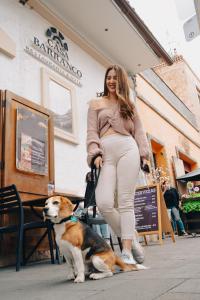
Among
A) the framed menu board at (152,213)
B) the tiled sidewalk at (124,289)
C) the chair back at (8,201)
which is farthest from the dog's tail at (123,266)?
the framed menu board at (152,213)

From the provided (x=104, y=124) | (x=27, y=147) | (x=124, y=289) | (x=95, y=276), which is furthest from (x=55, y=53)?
(x=124, y=289)

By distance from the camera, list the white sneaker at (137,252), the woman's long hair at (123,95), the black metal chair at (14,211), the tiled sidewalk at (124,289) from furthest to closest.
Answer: the black metal chair at (14,211), the woman's long hair at (123,95), the white sneaker at (137,252), the tiled sidewalk at (124,289)

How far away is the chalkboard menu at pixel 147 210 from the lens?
6285 millimetres

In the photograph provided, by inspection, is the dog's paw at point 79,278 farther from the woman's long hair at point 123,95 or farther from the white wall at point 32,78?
the white wall at point 32,78

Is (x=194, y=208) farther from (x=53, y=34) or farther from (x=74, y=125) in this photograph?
(x=53, y=34)

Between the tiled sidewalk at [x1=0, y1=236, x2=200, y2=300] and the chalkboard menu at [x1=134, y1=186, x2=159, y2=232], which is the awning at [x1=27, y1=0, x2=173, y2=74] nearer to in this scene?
the chalkboard menu at [x1=134, y1=186, x2=159, y2=232]

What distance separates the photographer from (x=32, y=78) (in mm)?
6289

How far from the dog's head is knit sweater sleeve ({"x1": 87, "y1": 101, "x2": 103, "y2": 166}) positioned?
0.43 m

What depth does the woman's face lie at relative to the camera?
301 cm

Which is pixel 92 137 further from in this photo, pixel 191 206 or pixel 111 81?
pixel 191 206

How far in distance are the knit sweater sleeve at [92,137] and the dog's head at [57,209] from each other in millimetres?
434

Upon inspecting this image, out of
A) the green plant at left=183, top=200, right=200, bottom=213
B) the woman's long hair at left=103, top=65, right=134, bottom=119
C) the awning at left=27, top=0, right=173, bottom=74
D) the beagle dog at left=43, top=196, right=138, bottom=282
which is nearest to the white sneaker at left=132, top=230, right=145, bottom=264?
the beagle dog at left=43, top=196, right=138, bottom=282

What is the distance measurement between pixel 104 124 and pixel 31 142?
92.5 inches

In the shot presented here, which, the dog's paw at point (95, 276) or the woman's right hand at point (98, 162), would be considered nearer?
the dog's paw at point (95, 276)
